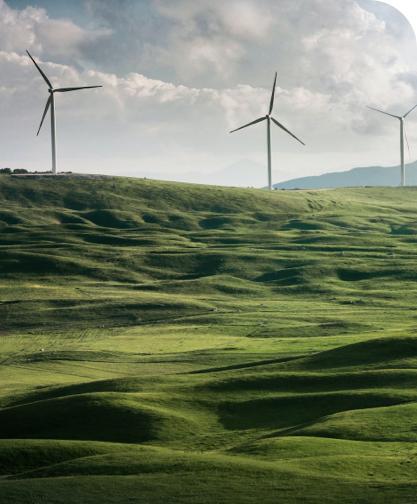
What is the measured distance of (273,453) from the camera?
262ft

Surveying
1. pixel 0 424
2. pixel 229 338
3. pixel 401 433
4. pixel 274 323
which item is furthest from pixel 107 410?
pixel 274 323

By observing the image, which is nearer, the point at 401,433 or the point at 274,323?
the point at 401,433

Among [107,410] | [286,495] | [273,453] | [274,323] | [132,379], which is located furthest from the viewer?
[274,323]

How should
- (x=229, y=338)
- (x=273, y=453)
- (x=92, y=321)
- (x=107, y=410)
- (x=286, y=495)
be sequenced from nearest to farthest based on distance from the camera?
1. (x=286, y=495)
2. (x=273, y=453)
3. (x=107, y=410)
4. (x=229, y=338)
5. (x=92, y=321)

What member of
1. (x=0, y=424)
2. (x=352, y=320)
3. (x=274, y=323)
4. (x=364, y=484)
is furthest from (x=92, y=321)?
(x=364, y=484)

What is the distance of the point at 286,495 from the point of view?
67438mm

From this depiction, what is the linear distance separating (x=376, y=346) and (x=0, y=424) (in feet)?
139

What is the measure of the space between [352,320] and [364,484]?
11070 cm

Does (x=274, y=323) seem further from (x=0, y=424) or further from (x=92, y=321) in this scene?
(x=0, y=424)

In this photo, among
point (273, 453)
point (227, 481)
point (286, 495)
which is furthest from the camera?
point (273, 453)

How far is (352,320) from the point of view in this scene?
179 meters

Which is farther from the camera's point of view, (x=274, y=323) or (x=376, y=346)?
(x=274, y=323)

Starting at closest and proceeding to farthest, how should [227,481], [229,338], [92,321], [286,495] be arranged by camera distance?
1. [286,495]
2. [227,481]
3. [229,338]
4. [92,321]

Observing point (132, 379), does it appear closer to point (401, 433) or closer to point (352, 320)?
point (401, 433)
